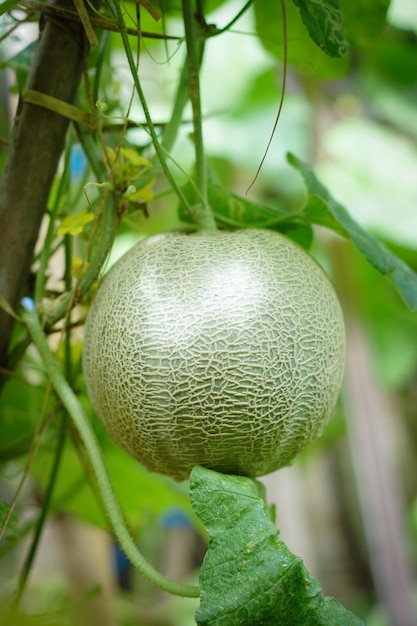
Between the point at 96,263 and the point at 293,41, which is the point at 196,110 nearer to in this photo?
the point at 96,263

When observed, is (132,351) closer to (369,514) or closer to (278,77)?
(369,514)

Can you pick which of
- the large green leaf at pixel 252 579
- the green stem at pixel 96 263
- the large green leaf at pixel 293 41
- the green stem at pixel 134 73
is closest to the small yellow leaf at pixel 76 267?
the green stem at pixel 96 263

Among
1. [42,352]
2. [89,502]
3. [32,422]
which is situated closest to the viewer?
[42,352]

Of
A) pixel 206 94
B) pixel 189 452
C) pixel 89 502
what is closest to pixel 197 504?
pixel 189 452

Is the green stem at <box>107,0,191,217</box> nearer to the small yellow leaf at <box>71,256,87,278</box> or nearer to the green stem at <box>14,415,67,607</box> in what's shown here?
the small yellow leaf at <box>71,256,87,278</box>

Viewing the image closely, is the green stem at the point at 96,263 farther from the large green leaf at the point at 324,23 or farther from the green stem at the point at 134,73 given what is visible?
the large green leaf at the point at 324,23

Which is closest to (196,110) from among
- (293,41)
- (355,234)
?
Answer: (355,234)
